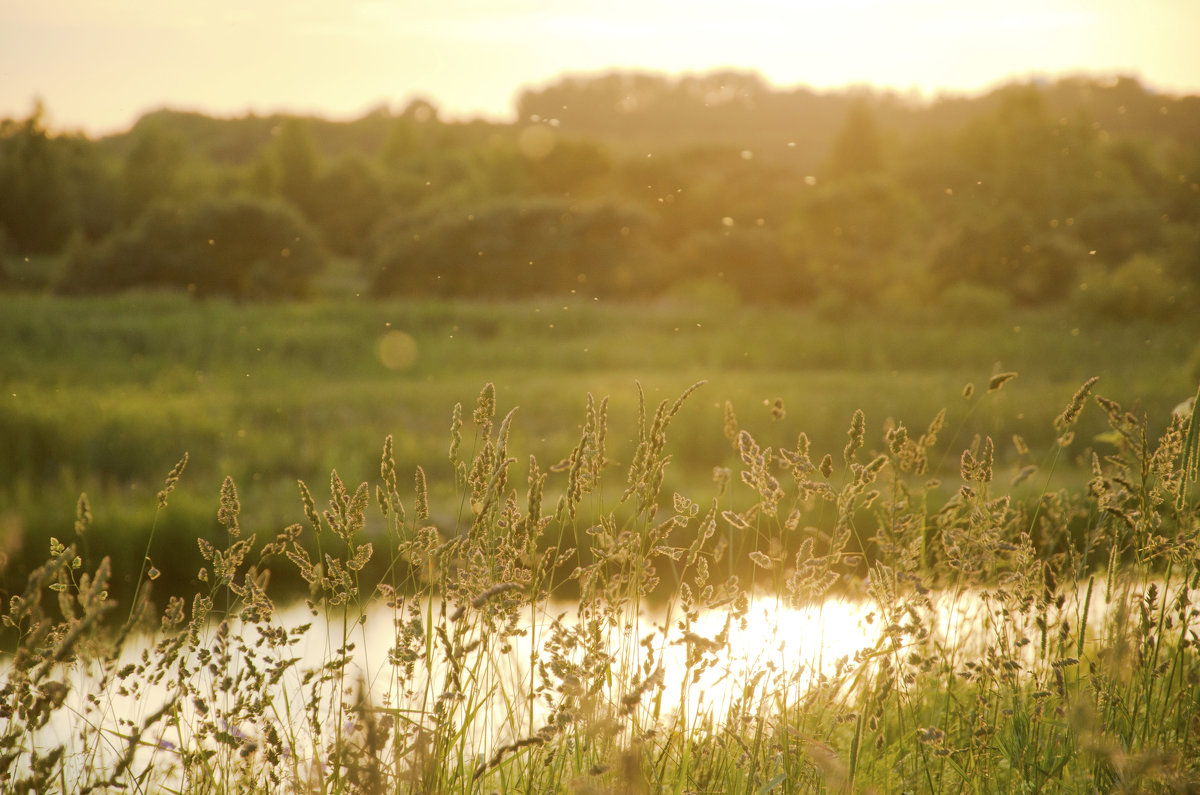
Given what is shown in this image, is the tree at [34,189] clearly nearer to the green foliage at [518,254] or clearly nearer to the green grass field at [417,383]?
the green grass field at [417,383]

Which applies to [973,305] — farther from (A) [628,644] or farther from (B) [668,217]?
(A) [628,644]

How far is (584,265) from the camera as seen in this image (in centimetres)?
2534

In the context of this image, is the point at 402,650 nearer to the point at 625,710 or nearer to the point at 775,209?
the point at 625,710

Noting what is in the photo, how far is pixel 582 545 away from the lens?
6652 millimetres

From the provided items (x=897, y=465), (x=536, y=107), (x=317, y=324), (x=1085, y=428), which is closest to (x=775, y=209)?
(x=317, y=324)

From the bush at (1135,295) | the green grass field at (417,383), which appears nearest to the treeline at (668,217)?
the bush at (1135,295)

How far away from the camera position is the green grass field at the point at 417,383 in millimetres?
9672

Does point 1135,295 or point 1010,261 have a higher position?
point 1010,261

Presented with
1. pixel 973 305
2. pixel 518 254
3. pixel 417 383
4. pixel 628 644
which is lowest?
pixel 417 383

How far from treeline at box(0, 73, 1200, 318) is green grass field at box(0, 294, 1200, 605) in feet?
7.28

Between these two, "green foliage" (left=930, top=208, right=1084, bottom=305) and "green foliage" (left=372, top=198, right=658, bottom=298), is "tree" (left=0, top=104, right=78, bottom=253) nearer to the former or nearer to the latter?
"green foliage" (left=372, top=198, right=658, bottom=298)

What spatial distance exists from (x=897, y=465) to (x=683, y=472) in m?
8.63

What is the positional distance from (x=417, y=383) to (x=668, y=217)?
1630 centimetres

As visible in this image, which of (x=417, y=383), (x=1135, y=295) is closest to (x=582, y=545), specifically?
(x=417, y=383)
